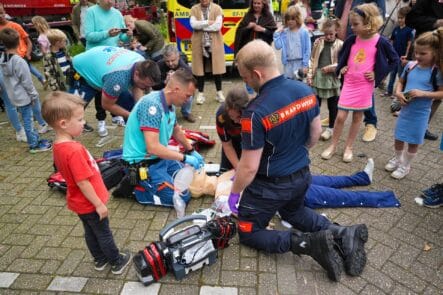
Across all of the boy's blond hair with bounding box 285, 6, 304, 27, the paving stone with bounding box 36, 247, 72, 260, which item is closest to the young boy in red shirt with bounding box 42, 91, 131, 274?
the paving stone with bounding box 36, 247, 72, 260

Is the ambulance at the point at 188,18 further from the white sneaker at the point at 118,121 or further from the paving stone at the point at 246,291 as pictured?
the paving stone at the point at 246,291

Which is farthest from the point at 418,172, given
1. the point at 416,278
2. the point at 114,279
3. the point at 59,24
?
the point at 59,24

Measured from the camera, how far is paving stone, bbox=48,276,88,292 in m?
2.39

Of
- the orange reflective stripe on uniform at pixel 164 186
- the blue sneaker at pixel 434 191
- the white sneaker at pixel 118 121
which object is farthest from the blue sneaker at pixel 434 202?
the white sneaker at pixel 118 121

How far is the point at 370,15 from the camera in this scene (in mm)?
3414

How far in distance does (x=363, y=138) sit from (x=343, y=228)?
2.51 meters

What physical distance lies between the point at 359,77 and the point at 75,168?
3.29 m

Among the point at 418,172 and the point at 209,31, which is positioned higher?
the point at 209,31

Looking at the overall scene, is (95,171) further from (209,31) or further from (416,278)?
(209,31)

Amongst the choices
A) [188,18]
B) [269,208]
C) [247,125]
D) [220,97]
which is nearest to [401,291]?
[269,208]

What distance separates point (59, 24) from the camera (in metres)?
10.5

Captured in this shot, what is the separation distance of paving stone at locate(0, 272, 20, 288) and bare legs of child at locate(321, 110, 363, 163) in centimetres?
353

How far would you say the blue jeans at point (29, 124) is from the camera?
4.48m

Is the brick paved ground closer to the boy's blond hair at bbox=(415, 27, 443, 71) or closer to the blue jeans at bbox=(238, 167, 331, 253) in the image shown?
the blue jeans at bbox=(238, 167, 331, 253)
